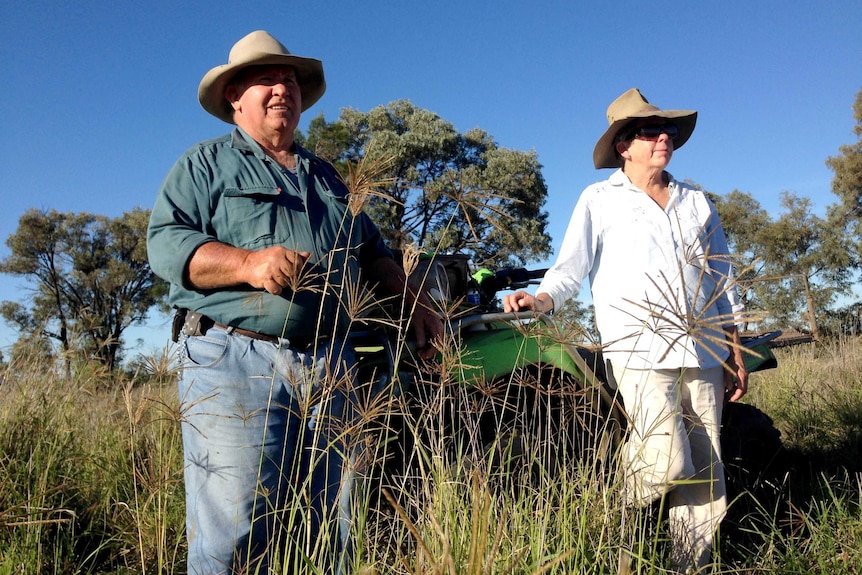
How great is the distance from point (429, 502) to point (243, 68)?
1992 mm

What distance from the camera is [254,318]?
2.33 meters

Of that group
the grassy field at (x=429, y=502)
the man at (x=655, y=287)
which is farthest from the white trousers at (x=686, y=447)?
the grassy field at (x=429, y=502)

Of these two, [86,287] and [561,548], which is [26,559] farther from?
[86,287]

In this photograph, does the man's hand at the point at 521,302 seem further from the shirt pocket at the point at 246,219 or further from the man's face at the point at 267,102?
the man's face at the point at 267,102

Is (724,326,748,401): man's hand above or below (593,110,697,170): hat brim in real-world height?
below

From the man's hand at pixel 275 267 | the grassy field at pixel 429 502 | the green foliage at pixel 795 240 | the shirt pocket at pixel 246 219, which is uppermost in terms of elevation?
the green foliage at pixel 795 240

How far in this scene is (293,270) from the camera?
6.13 ft

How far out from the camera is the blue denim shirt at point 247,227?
2.32 m

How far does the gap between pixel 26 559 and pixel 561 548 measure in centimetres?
210

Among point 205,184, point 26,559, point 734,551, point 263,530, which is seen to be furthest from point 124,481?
point 734,551

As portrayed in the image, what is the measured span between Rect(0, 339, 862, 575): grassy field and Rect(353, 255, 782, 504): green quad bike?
9 centimetres

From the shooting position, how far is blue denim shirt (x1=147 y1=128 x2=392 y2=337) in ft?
7.62

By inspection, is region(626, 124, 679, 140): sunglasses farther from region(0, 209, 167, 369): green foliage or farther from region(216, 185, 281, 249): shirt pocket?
region(0, 209, 167, 369): green foliage

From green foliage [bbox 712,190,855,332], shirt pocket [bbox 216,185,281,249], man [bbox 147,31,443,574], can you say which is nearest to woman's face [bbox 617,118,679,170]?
man [bbox 147,31,443,574]
